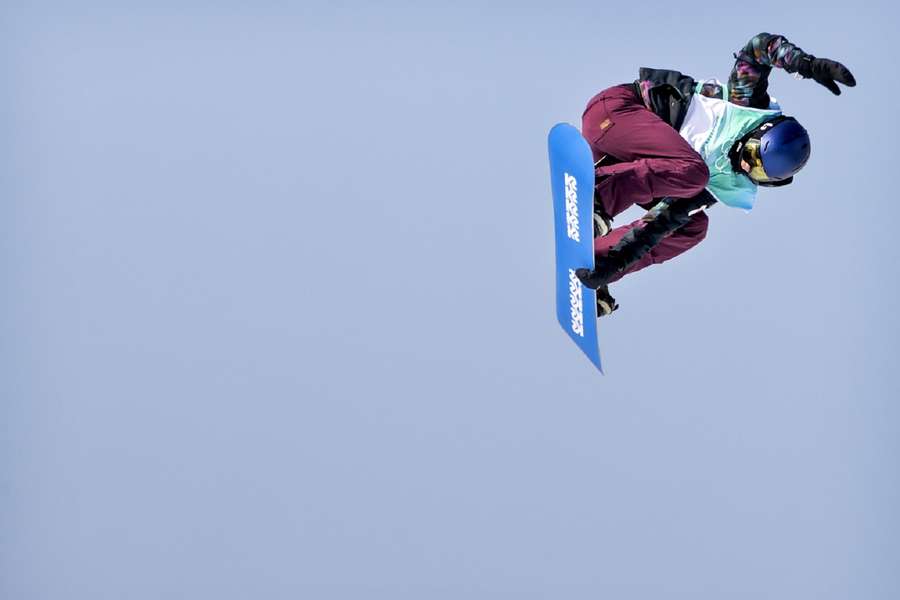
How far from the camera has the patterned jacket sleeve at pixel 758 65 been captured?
275 cm

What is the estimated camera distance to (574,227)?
2.96 m

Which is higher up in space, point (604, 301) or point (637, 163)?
point (637, 163)

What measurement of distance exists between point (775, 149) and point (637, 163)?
0.37 m

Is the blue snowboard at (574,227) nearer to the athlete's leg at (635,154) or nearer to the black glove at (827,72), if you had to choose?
the athlete's leg at (635,154)

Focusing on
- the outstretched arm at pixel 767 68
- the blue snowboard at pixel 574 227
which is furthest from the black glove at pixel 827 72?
the blue snowboard at pixel 574 227

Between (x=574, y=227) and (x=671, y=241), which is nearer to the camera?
(x=574, y=227)

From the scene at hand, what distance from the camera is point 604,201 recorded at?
9.72 feet

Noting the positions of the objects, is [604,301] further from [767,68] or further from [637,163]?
[767,68]

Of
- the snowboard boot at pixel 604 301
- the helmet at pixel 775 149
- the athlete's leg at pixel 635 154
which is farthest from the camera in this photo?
the snowboard boot at pixel 604 301

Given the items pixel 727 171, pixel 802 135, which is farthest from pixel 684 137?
pixel 802 135

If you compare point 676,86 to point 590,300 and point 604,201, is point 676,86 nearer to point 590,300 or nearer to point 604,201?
point 604,201

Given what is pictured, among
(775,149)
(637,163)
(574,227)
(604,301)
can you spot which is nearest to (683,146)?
(637,163)

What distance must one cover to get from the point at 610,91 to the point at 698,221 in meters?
0.49

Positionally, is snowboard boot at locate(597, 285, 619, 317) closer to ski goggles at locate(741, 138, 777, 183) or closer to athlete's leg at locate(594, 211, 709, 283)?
athlete's leg at locate(594, 211, 709, 283)
